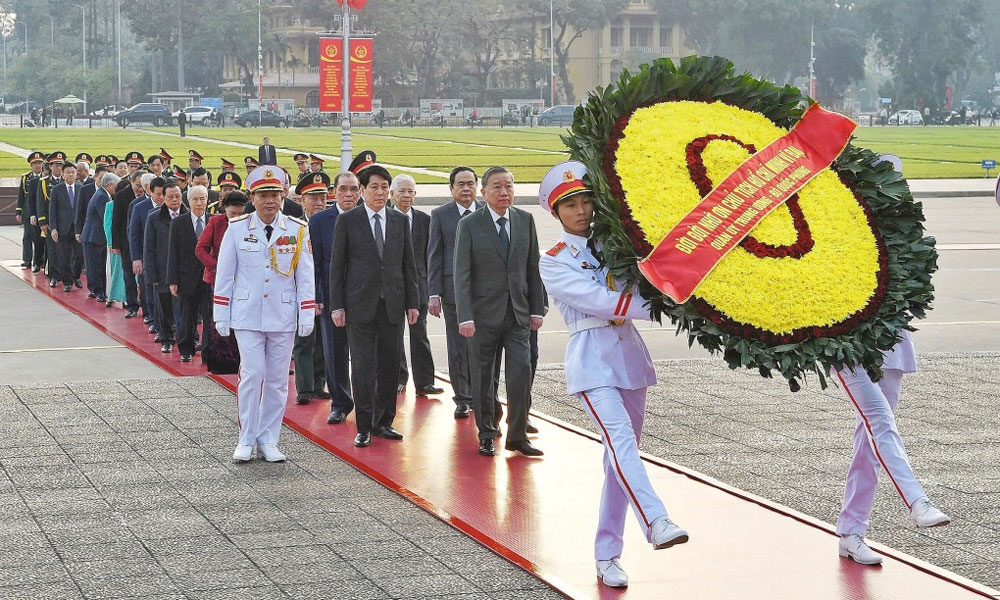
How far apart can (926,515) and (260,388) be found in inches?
174

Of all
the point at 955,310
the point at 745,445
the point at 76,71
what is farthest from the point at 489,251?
the point at 76,71

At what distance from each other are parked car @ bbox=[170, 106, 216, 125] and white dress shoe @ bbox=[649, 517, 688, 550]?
9026 centimetres

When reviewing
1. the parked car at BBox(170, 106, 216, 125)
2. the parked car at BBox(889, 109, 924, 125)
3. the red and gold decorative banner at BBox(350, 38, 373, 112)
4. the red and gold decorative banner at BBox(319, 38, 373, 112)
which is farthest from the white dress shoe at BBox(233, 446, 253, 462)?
the parked car at BBox(889, 109, 924, 125)

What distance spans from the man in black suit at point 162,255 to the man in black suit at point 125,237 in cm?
216

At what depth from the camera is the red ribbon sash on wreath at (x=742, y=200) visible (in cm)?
540

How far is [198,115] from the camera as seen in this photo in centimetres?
9469

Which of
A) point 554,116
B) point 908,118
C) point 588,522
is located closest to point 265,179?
point 588,522

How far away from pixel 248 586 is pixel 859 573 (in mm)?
2666

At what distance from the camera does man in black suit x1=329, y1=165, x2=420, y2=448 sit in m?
9.36

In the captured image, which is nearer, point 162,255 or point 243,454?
point 243,454

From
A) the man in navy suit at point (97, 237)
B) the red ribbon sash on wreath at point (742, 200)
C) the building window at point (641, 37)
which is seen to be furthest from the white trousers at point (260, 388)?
the building window at point (641, 37)

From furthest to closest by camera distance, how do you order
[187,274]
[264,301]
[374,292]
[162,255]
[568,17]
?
[568,17] < [162,255] < [187,274] < [374,292] < [264,301]

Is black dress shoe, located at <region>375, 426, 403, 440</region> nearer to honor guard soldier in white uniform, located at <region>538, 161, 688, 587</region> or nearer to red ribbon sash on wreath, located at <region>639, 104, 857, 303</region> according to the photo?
honor guard soldier in white uniform, located at <region>538, 161, 688, 587</region>

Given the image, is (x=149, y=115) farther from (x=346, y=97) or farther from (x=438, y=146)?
(x=346, y=97)
